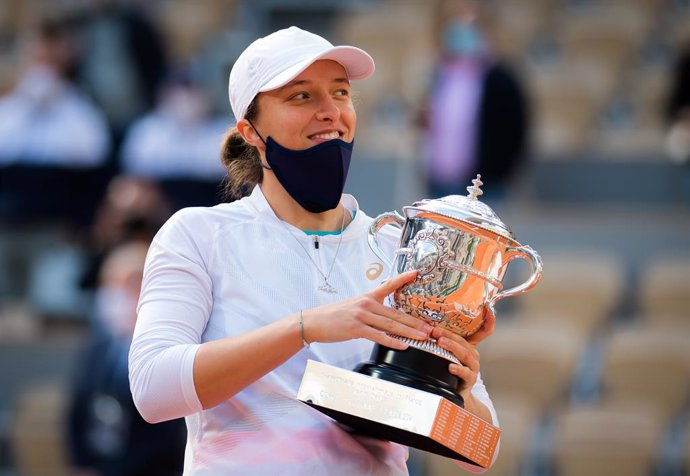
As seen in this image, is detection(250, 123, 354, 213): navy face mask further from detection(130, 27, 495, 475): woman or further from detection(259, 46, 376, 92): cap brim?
detection(259, 46, 376, 92): cap brim

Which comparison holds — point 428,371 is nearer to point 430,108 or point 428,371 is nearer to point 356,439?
point 356,439

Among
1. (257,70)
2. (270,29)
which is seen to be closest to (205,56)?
(270,29)

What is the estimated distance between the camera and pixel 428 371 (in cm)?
202

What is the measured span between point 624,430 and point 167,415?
3.34 metres

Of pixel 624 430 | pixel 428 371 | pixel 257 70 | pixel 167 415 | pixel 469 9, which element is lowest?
pixel 624 430

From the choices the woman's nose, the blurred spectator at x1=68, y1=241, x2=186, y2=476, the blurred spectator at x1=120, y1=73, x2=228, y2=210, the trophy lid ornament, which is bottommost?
the blurred spectator at x1=68, y1=241, x2=186, y2=476

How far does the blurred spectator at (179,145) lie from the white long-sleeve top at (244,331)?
404cm

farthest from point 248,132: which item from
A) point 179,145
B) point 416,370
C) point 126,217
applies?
point 179,145

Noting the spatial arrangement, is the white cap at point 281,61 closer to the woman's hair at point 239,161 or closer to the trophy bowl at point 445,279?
the woman's hair at point 239,161

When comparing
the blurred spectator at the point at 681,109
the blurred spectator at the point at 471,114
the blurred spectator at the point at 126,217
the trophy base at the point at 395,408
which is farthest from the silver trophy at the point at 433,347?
the blurred spectator at the point at 681,109

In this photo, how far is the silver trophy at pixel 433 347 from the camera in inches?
76.4

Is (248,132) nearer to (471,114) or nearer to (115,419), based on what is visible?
(115,419)

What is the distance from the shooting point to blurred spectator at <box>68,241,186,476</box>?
173 inches

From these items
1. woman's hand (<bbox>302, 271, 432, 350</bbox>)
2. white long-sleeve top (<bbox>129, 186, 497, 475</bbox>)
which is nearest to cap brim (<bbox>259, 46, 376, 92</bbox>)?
white long-sleeve top (<bbox>129, 186, 497, 475</bbox>)
